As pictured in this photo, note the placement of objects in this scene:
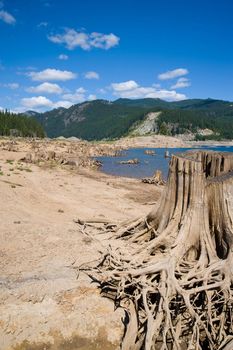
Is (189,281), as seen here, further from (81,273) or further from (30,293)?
(30,293)

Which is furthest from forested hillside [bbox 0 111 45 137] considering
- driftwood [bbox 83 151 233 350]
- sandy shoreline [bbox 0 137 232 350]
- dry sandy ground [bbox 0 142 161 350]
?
driftwood [bbox 83 151 233 350]

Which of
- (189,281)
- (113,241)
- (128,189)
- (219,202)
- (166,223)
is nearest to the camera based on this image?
(189,281)

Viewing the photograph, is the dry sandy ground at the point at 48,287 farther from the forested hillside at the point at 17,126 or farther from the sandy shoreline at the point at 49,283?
the forested hillside at the point at 17,126

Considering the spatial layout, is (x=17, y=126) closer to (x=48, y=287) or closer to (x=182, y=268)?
(x=48, y=287)

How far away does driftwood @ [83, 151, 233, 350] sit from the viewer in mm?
7133

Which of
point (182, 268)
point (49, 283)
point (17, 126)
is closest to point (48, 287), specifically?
point (49, 283)

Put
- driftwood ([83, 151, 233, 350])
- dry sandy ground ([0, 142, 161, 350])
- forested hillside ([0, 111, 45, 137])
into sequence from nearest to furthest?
driftwood ([83, 151, 233, 350]) < dry sandy ground ([0, 142, 161, 350]) < forested hillside ([0, 111, 45, 137])

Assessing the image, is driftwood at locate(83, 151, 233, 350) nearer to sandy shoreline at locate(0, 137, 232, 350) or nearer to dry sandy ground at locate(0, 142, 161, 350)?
dry sandy ground at locate(0, 142, 161, 350)

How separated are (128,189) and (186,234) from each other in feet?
70.2

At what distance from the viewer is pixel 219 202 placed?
9172 mm

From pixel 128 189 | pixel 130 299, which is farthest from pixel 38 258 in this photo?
pixel 128 189

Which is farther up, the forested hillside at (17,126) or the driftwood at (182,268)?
the forested hillside at (17,126)

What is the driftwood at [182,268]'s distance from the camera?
7.13 metres

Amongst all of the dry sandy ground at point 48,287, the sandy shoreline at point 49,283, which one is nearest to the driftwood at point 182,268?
the dry sandy ground at point 48,287
